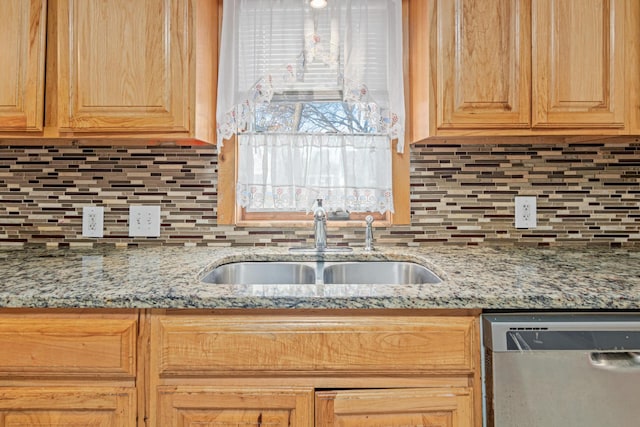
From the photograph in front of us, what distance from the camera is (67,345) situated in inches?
35.5

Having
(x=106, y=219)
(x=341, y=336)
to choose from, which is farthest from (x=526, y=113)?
(x=106, y=219)

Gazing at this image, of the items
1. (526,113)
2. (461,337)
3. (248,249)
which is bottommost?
(461,337)

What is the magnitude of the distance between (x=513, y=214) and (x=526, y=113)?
47 centimetres

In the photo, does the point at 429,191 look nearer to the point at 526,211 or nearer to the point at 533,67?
the point at 526,211

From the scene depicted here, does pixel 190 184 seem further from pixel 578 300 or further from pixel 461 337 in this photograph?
pixel 578 300

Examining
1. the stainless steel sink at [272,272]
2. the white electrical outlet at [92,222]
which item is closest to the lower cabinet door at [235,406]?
the stainless steel sink at [272,272]

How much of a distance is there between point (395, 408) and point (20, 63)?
59.9 inches

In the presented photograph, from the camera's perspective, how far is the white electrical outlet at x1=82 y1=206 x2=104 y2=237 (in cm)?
161

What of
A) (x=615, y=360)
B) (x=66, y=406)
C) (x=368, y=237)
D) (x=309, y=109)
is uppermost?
(x=309, y=109)

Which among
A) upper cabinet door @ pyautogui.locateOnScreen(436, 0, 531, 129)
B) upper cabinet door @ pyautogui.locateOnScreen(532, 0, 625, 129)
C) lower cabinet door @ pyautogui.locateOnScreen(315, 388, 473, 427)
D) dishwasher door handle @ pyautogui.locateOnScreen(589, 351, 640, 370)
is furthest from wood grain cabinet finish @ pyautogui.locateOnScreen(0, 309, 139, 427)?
upper cabinet door @ pyautogui.locateOnScreen(532, 0, 625, 129)

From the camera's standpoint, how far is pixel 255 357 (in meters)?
0.90

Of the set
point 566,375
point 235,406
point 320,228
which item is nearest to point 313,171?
point 320,228

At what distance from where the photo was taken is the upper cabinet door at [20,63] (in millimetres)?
1311

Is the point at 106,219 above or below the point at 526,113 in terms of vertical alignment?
below
